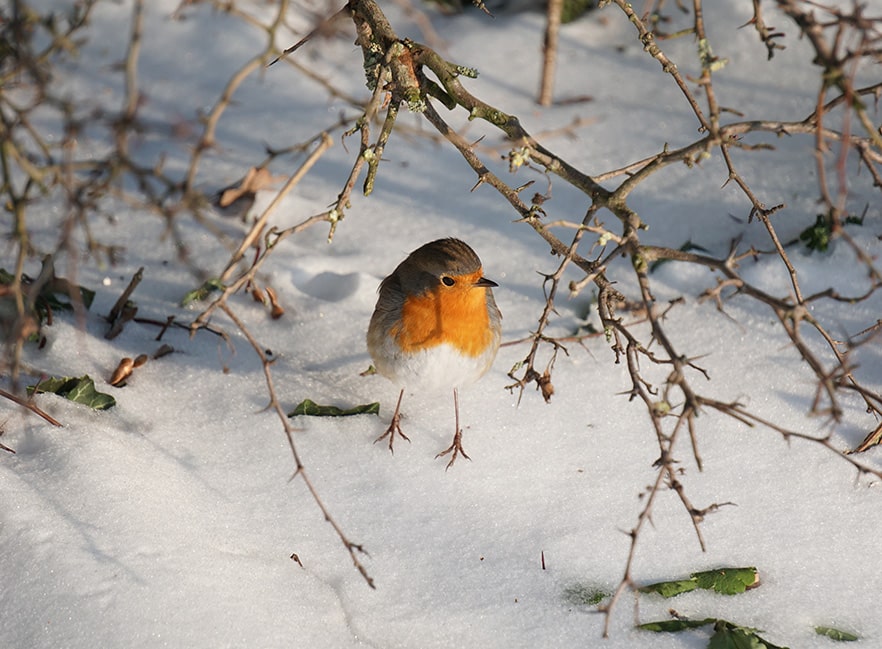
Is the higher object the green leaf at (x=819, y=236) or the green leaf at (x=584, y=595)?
the green leaf at (x=819, y=236)

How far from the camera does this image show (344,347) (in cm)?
390

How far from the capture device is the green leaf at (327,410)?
3484 mm

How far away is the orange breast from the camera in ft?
11.1

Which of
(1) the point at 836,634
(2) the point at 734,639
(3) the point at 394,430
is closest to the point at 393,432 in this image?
(3) the point at 394,430

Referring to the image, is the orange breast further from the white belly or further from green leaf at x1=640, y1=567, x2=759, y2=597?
green leaf at x1=640, y1=567, x2=759, y2=597

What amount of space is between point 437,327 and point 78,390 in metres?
1.25

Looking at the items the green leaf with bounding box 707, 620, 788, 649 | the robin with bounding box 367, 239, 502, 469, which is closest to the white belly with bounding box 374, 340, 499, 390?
the robin with bounding box 367, 239, 502, 469

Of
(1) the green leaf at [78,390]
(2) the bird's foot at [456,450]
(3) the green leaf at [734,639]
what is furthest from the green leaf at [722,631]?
(1) the green leaf at [78,390]

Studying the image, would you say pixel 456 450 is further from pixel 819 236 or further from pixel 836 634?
pixel 819 236

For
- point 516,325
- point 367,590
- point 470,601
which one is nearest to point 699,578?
point 470,601

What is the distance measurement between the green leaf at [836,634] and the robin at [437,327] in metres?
1.21

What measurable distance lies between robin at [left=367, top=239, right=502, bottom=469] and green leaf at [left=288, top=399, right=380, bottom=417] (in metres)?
0.12

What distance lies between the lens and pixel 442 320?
341 centimetres

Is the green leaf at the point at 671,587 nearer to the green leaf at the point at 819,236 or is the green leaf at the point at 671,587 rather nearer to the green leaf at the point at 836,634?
the green leaf at the point at 836,634
